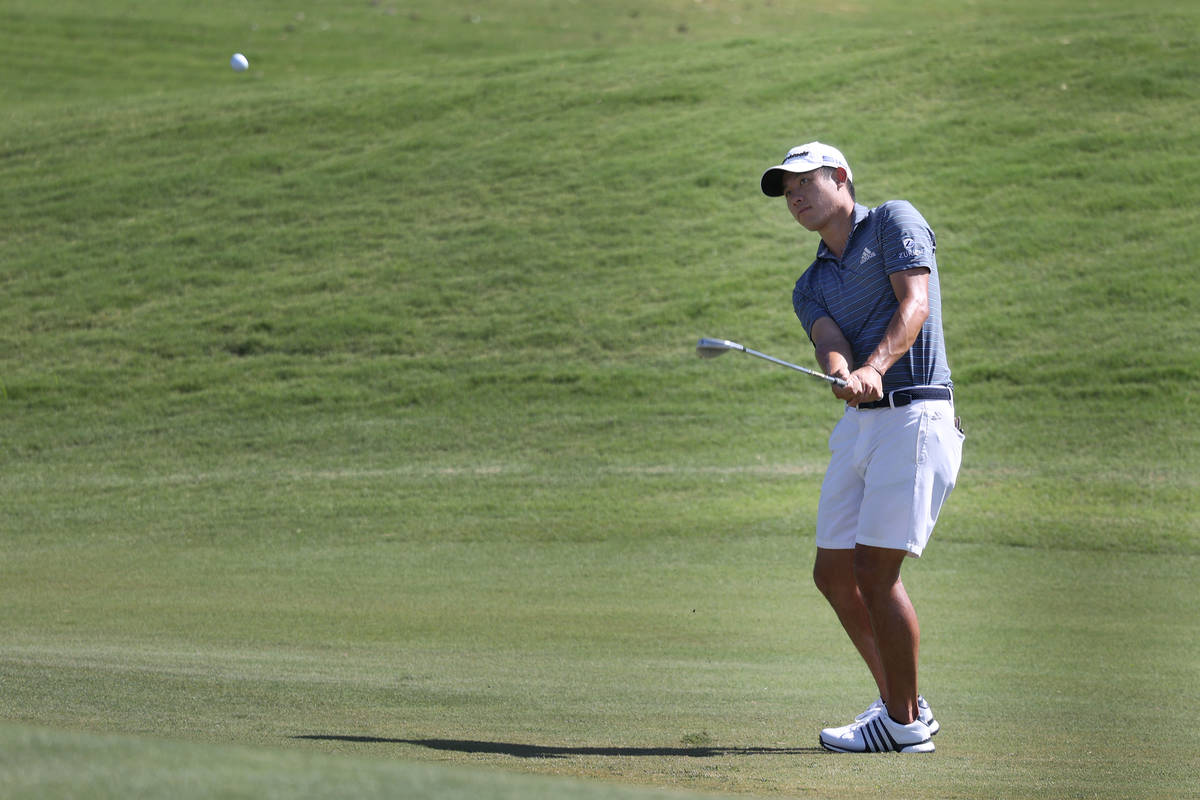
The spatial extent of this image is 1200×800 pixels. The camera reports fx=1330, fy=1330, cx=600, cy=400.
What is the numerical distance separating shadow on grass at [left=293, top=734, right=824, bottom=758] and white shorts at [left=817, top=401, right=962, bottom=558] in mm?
831

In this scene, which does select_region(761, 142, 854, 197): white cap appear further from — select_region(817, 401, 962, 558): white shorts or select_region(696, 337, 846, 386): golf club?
select_region(817, 401, 962, 558): white shorts

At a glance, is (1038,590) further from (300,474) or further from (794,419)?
(300,474)

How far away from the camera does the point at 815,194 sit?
5.17 m

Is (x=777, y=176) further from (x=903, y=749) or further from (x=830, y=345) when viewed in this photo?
(x=903, y=749)

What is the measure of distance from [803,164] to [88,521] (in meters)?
10.6

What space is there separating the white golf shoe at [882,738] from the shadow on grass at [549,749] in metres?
0.09

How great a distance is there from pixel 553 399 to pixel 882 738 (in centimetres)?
1327

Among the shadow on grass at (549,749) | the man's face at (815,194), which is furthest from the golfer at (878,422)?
the shadow on grass at (549,749)

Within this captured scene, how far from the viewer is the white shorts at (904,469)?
478 cm

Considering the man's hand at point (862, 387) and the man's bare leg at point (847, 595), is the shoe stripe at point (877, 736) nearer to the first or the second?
the man's bare leg at point (847, 595)

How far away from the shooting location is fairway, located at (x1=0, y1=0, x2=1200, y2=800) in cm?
502

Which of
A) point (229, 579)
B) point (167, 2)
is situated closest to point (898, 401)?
point (229, 579)

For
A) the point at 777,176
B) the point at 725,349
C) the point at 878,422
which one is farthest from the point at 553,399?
the point at 725,349

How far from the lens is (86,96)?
31.4 m
